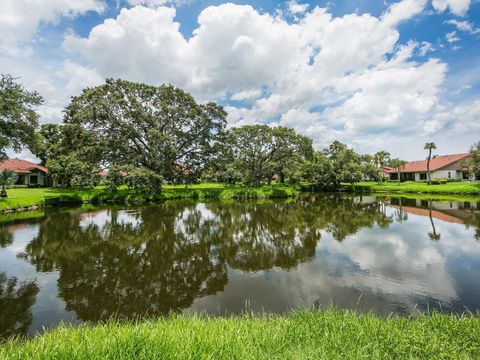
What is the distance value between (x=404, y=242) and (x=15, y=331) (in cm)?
1420

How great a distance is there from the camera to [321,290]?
761cm

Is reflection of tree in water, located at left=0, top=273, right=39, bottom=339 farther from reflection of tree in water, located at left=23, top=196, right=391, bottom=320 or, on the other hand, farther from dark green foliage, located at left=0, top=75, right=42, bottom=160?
dark green foliage, located at left=0, top=75, right=42, bottom=160

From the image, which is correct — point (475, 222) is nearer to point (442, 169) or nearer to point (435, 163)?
point (442, 169)

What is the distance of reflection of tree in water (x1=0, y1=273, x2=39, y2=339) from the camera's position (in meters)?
5.79

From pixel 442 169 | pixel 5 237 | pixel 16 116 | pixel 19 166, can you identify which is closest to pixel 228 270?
pixel 5 237

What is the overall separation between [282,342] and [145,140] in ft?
124

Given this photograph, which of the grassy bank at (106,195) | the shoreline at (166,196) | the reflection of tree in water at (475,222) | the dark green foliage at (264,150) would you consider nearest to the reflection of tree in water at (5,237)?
the grassy bank at (106,195)

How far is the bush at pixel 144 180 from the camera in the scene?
32.8 meters

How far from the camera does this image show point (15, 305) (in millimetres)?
6840

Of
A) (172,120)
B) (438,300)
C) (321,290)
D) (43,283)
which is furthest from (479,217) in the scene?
(172,120)

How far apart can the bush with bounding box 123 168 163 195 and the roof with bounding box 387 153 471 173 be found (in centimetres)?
5925

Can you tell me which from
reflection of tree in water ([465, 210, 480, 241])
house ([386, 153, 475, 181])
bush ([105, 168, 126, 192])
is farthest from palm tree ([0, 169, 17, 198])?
house ([386, 153, 475, 181])

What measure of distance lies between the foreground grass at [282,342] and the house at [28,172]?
195 feet

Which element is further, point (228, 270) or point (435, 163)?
point (435, 163)
